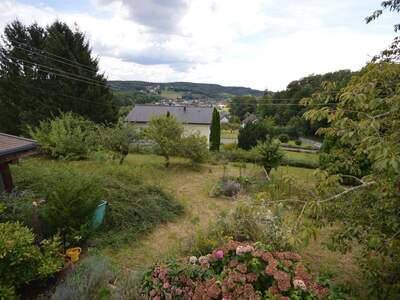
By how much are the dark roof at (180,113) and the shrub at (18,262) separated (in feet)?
75.6

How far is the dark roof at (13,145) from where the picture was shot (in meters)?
4.45

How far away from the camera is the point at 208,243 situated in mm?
3924

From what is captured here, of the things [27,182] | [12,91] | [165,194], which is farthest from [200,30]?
[12,91]

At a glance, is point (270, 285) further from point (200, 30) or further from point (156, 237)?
point (200, 30)

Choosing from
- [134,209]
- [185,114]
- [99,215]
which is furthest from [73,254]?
[185,114]

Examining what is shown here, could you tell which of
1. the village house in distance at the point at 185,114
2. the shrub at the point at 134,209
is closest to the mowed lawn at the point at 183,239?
the shrub at the point at 134,209

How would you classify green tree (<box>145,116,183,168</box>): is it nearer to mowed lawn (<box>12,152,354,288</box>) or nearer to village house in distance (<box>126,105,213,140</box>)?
mowed lawn (<box>12,152,354,288</box>)

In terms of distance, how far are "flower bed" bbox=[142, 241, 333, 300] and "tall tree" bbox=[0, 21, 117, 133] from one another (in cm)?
1541

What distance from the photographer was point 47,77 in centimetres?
1644

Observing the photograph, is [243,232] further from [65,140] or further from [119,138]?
[65,140]

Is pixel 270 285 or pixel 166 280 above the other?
pixel 270 285

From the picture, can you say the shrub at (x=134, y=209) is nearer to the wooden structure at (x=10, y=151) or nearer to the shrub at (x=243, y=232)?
the shrub at (x=243, y=232)

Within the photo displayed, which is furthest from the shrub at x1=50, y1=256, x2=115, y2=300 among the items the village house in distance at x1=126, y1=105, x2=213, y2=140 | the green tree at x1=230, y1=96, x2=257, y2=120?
the green tree at x1=230, y1=96, x2=257, y2=120

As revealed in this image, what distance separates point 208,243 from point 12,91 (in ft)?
64.2
